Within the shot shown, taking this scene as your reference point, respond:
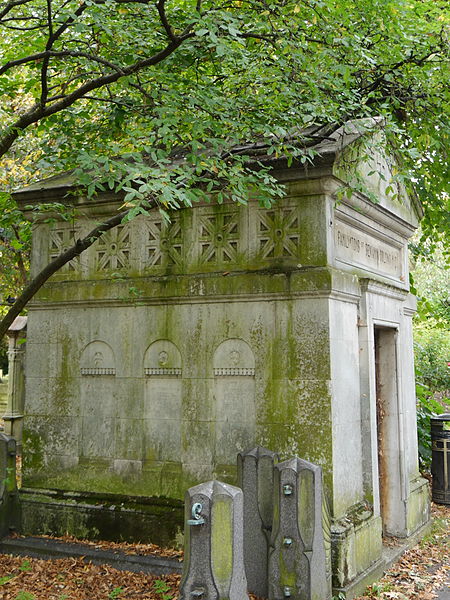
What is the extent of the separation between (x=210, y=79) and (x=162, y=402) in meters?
3.97

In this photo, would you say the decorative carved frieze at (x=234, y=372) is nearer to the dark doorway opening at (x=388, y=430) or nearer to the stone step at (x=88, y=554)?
the stone step at (x=88, y=554)

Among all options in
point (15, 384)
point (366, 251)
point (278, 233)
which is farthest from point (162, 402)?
point (15, 384)

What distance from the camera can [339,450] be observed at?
6.06 m

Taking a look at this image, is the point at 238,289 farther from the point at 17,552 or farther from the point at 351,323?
the point at 17,552

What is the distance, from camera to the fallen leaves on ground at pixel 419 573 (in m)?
5.94

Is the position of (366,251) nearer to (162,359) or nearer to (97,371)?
(162,359)

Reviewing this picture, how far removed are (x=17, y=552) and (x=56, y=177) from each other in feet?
14.3

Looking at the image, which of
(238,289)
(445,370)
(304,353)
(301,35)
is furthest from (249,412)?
(445,370)

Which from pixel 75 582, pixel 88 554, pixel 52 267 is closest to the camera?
pixel 75 582

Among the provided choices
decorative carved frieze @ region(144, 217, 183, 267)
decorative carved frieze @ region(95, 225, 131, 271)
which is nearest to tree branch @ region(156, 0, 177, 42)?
decorative carved frieze @ region(144, 217, 183, 267)

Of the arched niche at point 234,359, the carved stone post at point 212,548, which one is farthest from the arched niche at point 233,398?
the carved stone post at point 212,548

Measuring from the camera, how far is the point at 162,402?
680 centimetres

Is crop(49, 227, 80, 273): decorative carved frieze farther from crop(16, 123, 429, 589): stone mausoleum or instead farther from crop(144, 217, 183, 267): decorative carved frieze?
crop(144, 217, 183, 267): decorative carved frieze

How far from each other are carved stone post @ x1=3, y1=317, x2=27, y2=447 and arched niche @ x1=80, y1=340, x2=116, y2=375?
6.75 m
